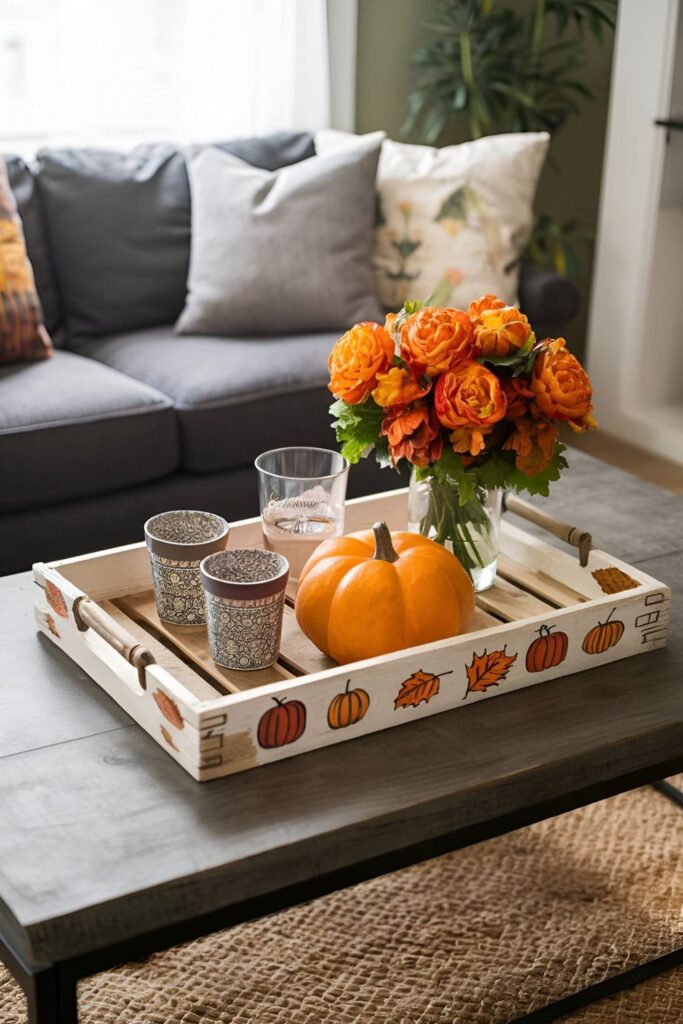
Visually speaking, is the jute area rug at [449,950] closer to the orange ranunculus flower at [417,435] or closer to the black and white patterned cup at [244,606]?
the black and white patterned cup at [244,606]

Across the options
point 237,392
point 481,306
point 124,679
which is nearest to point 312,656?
point 124,679

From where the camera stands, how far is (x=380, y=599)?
1300 mm

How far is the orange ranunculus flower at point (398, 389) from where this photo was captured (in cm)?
135

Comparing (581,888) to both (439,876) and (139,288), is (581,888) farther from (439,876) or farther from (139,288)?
(139,288)

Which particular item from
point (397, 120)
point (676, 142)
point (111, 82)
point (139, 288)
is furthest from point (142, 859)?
point (397, 120)

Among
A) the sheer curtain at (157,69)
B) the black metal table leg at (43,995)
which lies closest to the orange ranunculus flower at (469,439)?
the black metal table leg at (43,995)

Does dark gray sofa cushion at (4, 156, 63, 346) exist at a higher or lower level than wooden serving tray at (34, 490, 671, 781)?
higher

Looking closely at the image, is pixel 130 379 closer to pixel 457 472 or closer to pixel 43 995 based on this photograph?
pixel 457 472

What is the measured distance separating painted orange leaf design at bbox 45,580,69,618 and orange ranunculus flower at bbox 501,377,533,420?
1.77ft

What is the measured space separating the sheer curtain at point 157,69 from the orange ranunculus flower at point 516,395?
2296 millimetres

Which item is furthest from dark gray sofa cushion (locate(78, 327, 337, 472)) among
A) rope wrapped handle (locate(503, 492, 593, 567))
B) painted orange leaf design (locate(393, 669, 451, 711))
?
painted orange leaf design (locate(393, 669, 451, 711))

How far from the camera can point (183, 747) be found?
116cm

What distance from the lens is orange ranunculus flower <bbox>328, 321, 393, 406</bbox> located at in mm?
1355

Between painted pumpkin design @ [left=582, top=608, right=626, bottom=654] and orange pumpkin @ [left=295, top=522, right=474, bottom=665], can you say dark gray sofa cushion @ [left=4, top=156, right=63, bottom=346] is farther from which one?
painted pumpkin design @ [left=582, top=608, right=626, bottom=654]
